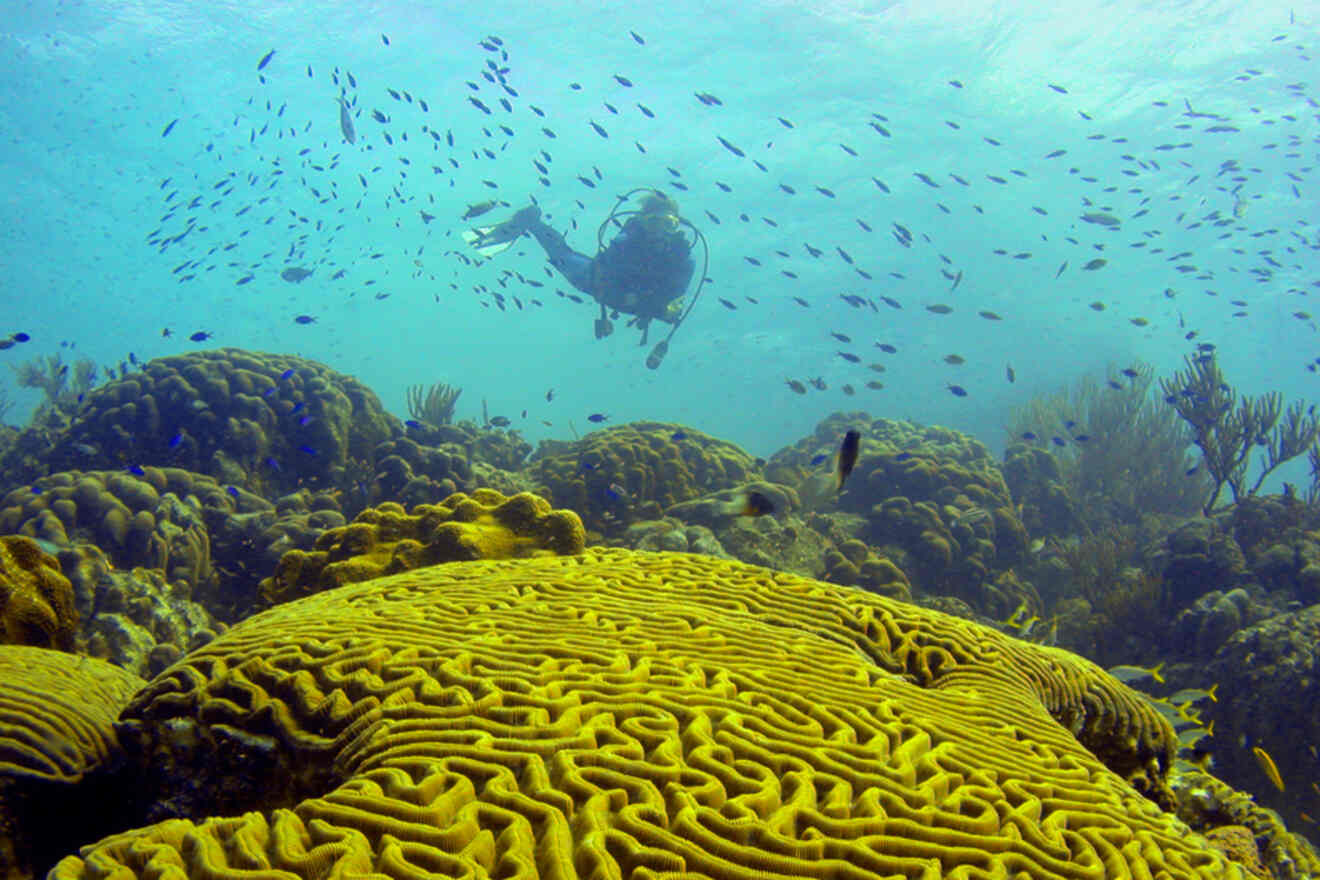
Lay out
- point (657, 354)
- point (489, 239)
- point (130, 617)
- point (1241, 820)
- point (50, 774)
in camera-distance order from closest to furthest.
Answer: point (50, 774)
point (1241, 820)
point (130, 617)
point (657, 354)
point (489, 239)

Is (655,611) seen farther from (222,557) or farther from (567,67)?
(567,67)

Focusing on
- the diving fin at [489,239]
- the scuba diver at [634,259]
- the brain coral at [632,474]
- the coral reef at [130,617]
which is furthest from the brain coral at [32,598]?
the diving fin at [489,239]

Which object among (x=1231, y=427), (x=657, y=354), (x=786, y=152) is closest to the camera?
(x=1231, y=427)

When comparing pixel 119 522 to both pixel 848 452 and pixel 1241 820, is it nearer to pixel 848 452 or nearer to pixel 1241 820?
pixel 848 452

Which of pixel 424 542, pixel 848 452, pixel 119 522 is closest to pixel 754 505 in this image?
pixel 848 452

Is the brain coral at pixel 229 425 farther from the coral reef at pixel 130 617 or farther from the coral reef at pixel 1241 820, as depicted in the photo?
the coral reef at pixel 1241 820

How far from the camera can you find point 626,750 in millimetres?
2525

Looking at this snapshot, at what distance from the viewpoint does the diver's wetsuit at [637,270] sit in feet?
63.3

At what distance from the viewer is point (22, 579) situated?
201 inches

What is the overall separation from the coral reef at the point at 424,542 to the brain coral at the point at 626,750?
1.55 meters

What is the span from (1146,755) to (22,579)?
8265 mm

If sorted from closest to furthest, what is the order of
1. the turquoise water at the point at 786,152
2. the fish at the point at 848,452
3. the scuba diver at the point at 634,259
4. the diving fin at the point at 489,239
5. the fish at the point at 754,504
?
the fish at the point at 848,452 → the fish at the point at 754,504 → the scuba diver at the point at 634,259 → the diving fin at the point at 489,239 → the turquoise water at the point at 786,152

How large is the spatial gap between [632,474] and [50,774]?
8.75 metres

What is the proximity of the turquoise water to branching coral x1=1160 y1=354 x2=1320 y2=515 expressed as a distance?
590 centimetres
